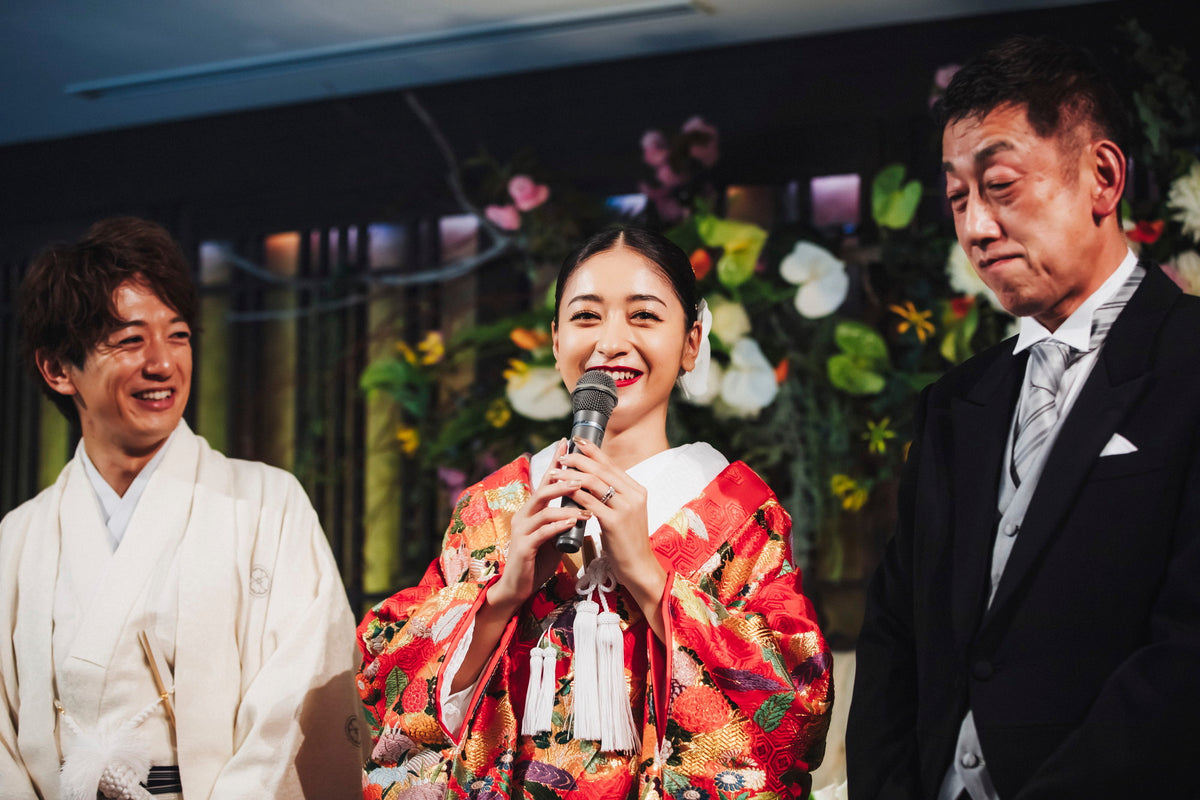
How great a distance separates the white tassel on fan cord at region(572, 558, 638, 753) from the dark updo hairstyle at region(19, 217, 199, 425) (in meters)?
1.17

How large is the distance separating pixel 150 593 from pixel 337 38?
6.59 feet

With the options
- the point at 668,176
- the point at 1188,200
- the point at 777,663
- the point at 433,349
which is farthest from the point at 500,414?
the point at 1188,200

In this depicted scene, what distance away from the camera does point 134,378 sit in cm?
218

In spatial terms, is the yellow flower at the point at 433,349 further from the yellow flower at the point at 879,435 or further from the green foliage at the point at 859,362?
the yellow flower at the point at 879,435

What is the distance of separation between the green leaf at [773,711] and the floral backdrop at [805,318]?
4.41 feet

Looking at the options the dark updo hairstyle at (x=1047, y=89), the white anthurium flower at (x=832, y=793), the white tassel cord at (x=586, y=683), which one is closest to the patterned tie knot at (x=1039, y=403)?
the dark updo hairstyle at (x=1047, y=89)

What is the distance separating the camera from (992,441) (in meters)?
1.46

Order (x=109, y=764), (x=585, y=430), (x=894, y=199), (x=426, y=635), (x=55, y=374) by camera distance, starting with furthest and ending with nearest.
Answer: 1. (x=894, y=199)
2. (x=55, y=374)
3. (x=109, y=764)
4. (x=426, y=635)
5. (x=585, y=430)

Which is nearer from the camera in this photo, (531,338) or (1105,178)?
(1105,178)

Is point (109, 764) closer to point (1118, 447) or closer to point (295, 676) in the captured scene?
point (295, 676)

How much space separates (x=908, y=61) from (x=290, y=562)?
7.71 feet

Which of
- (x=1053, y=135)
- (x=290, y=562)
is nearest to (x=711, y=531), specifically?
(x=1053, y=135)

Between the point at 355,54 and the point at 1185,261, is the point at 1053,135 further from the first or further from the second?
the point at 355,54

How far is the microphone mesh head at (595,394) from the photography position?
1.60 meters
